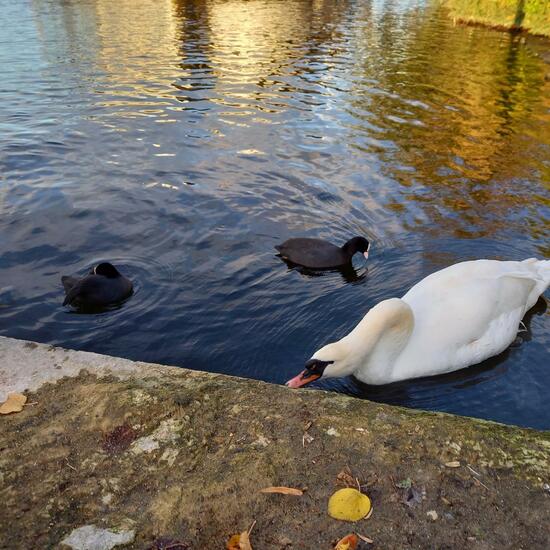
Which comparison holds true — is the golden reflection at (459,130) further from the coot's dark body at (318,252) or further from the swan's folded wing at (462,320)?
the swan's folded wing at (462,320)

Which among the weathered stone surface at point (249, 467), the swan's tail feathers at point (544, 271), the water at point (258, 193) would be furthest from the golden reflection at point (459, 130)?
the weathered stone surface at point (249, 467)

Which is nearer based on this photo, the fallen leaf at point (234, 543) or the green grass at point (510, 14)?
the fallen leaf at point (234, 543)

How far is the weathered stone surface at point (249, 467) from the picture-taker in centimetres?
288

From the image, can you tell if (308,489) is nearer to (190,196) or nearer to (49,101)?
(190,196)

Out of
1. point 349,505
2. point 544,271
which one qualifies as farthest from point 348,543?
point 544,271

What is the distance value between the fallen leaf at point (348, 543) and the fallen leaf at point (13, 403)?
2071 millimetres

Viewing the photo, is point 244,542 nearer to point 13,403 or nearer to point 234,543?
point 234,543

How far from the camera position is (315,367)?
16.6ft

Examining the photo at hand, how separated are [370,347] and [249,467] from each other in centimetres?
226

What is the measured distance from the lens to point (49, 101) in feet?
47.6

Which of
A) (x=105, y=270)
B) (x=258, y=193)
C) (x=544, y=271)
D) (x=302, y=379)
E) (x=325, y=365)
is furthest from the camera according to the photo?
(x=258, y=193)

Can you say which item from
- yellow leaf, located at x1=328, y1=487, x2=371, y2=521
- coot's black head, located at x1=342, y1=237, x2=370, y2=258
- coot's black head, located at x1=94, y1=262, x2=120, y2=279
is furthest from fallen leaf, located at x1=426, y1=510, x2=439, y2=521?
coot's black head, located at x1=342, y1=237, x2=370, y2=258

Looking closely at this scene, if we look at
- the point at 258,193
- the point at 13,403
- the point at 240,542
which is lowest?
the point at 258,193

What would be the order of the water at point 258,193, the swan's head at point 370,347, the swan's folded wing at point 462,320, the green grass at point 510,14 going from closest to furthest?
the swan's head at point 370,347 → the swan's folded wing at point 462,320 → the water at point 258,193 → the green grass at point 510,14
